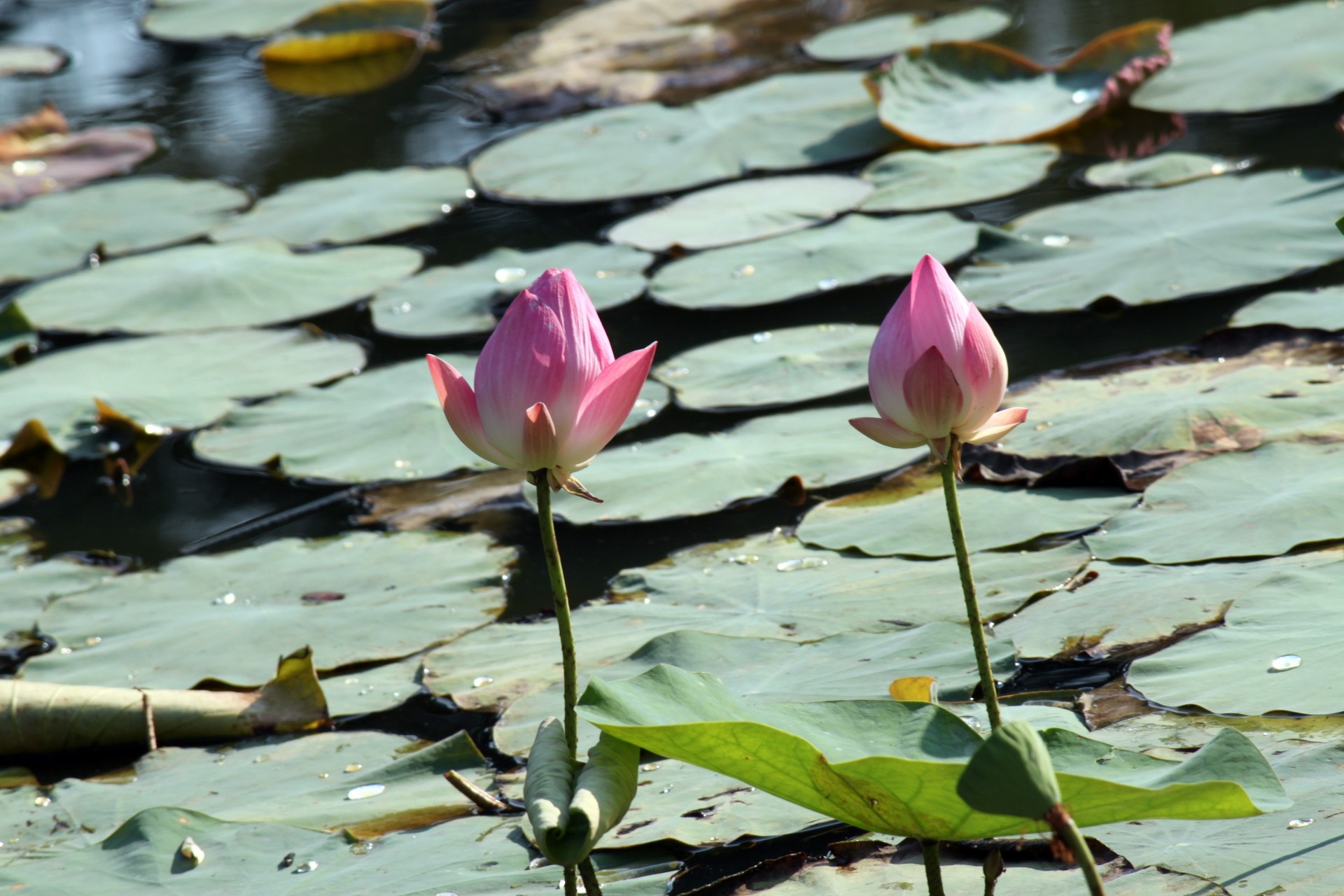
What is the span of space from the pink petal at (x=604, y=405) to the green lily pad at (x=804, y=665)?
1.53 feet

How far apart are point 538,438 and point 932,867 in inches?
16.0

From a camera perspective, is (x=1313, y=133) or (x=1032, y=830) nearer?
(x=1032, y=830)

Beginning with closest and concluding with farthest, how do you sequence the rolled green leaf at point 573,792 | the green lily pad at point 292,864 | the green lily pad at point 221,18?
the rolled green leaf at point 573,792, the green lily pad at point 292,864, the green lily pad at point 221,18

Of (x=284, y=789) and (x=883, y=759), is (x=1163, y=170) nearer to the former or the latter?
(x=284, y=789)

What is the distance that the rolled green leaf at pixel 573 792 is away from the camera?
747 mm

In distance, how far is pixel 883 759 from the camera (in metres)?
0.75

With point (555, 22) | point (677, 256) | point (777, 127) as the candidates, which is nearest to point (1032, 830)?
point (677, 256)

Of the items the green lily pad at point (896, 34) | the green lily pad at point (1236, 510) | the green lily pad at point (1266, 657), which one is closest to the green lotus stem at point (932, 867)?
the green lily pad at point (1266, 657)

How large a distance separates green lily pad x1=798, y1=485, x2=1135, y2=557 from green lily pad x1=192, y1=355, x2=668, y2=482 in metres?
0.59

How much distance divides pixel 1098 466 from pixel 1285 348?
490 mm

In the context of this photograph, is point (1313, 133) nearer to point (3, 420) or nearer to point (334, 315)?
point (334, 315)

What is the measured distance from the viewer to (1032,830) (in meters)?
0.74

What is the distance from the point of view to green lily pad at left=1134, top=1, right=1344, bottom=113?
330cm

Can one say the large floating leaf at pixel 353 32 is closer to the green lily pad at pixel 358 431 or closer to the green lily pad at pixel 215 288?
the green lily pad at pixel 215 288
